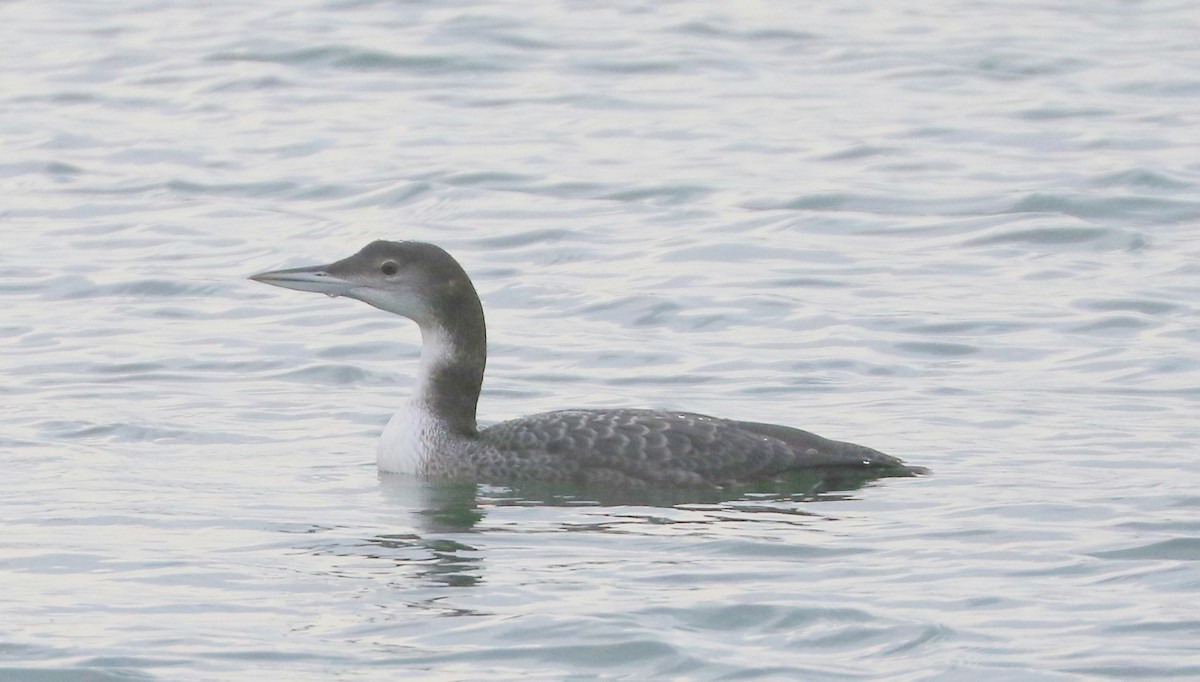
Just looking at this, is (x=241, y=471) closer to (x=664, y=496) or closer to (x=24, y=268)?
(x=664, y=496)

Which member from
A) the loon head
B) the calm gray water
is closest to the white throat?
the calm gray water

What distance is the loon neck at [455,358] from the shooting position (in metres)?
9.73

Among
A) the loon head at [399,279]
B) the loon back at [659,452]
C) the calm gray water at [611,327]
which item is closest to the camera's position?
the calm gray water at [611,327]

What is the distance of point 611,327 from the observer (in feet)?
40.1

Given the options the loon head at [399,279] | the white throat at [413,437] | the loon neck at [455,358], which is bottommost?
the white throat at [413,437]

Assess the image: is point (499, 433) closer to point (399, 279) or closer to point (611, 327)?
point (399, 279)

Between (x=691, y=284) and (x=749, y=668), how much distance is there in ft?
21.0

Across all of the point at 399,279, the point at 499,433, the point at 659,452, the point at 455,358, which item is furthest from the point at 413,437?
the point at 659,452

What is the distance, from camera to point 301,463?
9531 mm

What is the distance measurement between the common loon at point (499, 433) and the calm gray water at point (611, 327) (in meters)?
0.15

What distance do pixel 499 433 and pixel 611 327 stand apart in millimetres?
2826

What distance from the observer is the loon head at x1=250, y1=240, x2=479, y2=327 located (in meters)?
9.68

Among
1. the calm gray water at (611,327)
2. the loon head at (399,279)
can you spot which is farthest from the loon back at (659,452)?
the loon head at (399,279)

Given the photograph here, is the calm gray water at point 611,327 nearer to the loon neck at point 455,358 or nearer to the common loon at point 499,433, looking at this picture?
the common loon at point 499,433
